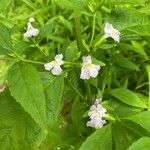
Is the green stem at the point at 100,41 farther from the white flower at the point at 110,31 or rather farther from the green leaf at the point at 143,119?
the green leaf at the point at 143,119

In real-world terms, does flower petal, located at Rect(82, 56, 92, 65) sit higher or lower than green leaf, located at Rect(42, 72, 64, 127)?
higher

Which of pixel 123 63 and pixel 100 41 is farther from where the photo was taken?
pixel 123 63

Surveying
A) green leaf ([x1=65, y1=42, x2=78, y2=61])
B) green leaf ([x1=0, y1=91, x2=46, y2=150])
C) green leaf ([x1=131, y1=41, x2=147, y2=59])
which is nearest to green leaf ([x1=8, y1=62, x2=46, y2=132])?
green leaf ([x1=0, y1=91, x2=46, y2=150])

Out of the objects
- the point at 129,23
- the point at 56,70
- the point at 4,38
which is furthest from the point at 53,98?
the point at 129,23

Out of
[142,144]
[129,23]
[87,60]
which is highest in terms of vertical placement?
[129,23]

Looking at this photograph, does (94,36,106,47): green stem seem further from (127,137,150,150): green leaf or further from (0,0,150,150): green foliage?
(127,137,150,150): green leaf

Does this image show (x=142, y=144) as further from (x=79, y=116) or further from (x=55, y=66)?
(x=79, y=116)
